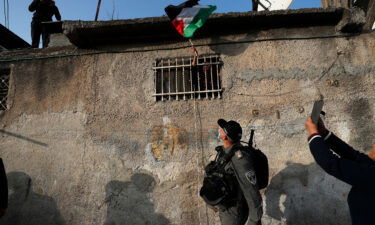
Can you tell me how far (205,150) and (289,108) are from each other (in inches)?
53.2

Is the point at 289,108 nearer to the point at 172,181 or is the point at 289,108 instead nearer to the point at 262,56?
the point at 262,56

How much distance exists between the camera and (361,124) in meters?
4.06

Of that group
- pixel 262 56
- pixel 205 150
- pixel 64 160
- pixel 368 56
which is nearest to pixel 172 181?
pixel 205 150

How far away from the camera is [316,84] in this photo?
424cm

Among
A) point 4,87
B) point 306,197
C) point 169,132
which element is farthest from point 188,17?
point 4,87

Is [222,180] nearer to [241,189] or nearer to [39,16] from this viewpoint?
[241,189]

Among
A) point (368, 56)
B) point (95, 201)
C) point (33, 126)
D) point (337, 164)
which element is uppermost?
point (368, 56)

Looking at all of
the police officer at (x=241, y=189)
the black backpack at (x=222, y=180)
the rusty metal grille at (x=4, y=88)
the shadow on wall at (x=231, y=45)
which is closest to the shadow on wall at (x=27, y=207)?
the rusty metal grille at (x=4, y=88)

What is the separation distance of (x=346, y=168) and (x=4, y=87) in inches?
206

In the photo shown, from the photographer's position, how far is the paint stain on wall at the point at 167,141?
424cm

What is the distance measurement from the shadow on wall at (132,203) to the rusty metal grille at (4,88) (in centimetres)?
237

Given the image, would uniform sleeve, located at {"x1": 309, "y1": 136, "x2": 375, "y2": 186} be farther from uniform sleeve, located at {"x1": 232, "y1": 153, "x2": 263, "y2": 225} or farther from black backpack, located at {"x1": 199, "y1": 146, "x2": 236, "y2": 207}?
black backpack, located at {"x1": 199, "y1": 146, "x2": 236, "y2": 207}

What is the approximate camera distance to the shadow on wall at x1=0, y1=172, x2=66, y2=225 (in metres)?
4.22

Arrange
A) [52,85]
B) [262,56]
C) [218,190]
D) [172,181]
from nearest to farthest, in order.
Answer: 1. [218,190]
2. [172,181]
3. [262,56]
4. [52,85]
